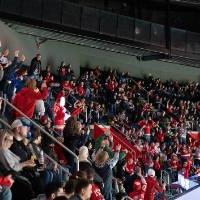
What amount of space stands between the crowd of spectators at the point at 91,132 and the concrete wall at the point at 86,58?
1.57 ft

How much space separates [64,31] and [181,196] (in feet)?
36.7

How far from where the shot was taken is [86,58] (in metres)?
22.6

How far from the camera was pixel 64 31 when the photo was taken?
56.5 ft

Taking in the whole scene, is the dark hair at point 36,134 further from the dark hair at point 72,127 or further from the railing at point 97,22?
the railing at point 97,22

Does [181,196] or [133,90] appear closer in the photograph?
[181,196]

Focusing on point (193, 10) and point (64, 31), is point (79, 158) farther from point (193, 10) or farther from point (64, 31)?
point (193, 10)

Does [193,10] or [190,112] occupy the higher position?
[193,10]

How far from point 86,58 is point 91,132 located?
284 inches

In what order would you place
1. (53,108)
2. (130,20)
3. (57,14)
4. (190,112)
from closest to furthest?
(53,108) < (57,14) < (130,20) < (190,112)

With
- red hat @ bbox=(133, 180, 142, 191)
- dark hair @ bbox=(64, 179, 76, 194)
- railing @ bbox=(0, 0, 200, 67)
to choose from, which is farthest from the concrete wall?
dark hair @ bbox=(64, 179, 76, 194)

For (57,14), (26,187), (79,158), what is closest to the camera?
(26,187)

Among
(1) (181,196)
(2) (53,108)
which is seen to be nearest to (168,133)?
(2) (53,108)

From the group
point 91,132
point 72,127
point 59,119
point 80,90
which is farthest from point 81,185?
point 80,90

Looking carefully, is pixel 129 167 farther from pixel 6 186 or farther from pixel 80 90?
pixel 6 186
